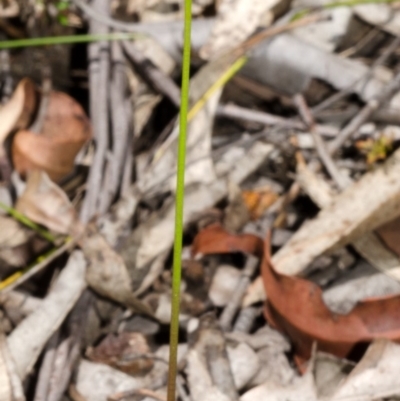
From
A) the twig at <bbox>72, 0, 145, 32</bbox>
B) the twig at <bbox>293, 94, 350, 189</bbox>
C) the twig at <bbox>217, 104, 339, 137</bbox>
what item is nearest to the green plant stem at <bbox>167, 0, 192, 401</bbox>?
the twig at <bbox>293, 94, 350, 189</bbox>

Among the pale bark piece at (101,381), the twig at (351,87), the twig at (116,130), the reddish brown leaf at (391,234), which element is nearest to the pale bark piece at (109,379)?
the pale bark piece at (101,381)

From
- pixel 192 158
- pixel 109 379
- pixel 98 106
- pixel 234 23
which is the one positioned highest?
pixel 234 23

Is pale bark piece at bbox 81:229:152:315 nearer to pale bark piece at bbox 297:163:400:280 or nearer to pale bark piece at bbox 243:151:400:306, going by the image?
pale bark piece at bbox 243:151:400:306

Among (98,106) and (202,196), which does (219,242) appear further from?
(98,106)

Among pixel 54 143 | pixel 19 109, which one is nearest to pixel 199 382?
pixel 54 143

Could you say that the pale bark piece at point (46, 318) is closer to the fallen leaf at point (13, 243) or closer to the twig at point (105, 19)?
the fallen leaf at point (13, 243)
